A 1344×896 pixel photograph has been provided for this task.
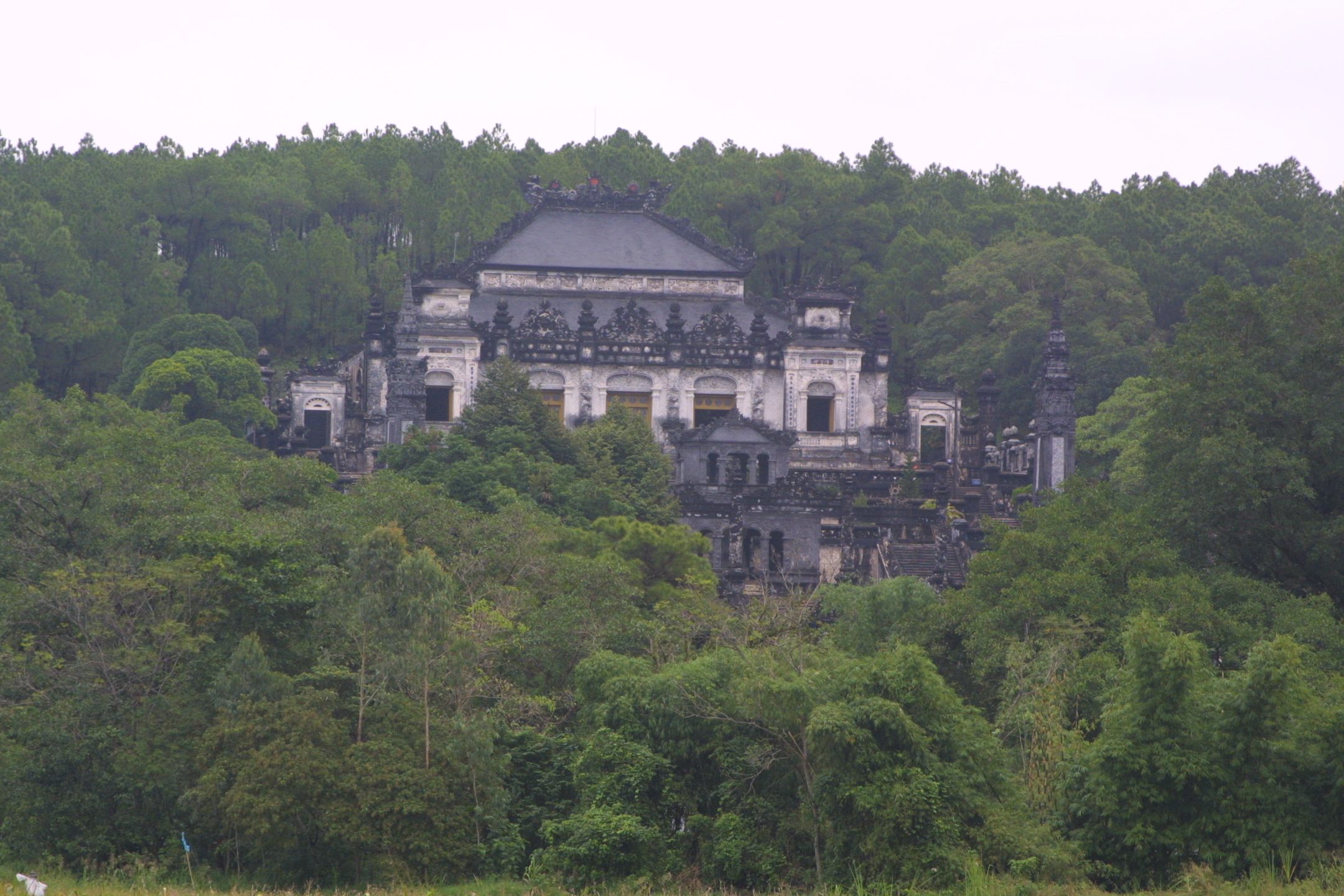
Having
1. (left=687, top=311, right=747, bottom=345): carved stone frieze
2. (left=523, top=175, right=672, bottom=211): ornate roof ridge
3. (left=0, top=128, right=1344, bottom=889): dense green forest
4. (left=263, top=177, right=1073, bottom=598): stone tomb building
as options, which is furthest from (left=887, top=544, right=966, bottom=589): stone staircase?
(left=523, top=175, right=672, bottom=211): ornate roof ridge

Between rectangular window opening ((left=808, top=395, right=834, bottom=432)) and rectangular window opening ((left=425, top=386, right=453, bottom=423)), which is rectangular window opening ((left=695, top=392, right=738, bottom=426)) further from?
rectangular window opening ((left=425, top=386, right=453, bottom=423))

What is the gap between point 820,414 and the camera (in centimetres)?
5875

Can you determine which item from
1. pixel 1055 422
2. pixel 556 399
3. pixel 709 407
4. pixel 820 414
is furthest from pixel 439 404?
pixel 1055 422

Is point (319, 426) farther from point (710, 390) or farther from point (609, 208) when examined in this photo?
point (609, 208)

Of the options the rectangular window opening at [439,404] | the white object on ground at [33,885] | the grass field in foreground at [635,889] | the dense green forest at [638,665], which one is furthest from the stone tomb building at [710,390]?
the white object on ground at [33,885]

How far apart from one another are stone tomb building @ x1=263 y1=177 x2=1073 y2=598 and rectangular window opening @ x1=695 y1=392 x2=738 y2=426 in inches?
2.3

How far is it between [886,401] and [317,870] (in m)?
35.6

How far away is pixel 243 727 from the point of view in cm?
2594

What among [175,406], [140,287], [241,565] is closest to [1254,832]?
[241,565]

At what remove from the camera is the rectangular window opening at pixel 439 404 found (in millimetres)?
56719

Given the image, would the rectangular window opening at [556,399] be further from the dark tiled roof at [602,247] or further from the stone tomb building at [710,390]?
the dark tiled roof at [602,247]

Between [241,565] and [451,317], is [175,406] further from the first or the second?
[241,565]

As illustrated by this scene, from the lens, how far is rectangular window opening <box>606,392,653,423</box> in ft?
189

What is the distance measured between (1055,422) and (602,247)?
775 inches
